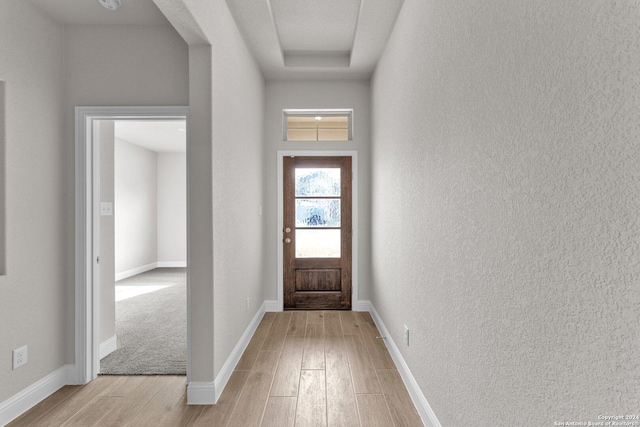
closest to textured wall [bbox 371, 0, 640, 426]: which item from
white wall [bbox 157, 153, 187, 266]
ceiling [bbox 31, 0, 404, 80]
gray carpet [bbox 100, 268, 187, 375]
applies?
ceiling [bbox 31, 0, 404, 80]

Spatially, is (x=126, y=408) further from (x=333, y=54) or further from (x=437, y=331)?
(x=333, y=54)

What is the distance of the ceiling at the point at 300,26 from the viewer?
8.15ft

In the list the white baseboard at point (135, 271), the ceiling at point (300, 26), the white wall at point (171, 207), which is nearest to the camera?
the ceiling at point (300, 26)

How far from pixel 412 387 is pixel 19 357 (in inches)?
99.4

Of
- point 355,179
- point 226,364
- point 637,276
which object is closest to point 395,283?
point 226,364

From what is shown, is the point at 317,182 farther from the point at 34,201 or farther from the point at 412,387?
the point at 34,201

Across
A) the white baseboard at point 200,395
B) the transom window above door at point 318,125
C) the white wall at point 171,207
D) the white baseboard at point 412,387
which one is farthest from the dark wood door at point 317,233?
the white wall at point 171,207

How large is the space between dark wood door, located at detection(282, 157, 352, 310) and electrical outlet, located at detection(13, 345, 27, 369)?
101 inches

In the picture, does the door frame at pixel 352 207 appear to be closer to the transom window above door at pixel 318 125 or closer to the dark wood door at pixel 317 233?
the dark wood door at pixel 317 233

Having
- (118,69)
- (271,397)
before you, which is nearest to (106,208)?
(118,69)

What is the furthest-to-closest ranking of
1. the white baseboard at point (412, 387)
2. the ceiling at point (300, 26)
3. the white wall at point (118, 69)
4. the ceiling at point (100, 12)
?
1. the white wall at point (118, 69)
2. the ceiling at point (300, 26)
3. the ceiling at point (100, 12)
4. the white baseboard at point (412, 387)

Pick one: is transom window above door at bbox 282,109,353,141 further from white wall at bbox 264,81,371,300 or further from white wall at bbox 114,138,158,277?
white wall at bbox 114,138,158,277

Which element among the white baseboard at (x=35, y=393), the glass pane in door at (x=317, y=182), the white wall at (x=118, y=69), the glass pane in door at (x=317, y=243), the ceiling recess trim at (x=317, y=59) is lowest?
the white baseboard at (x=35, y=393)

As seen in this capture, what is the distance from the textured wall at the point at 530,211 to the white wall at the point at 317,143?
→ 217cm
